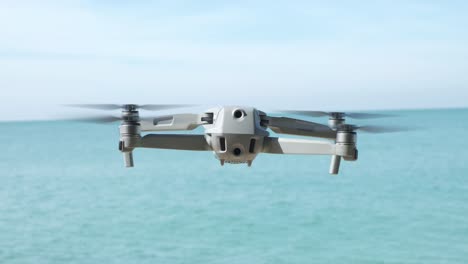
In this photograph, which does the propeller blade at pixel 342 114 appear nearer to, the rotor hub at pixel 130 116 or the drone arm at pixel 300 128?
the drone arm at pixel 300 128

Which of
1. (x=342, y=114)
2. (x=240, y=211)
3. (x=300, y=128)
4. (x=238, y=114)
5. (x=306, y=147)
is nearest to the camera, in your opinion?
(x=238, y=114)

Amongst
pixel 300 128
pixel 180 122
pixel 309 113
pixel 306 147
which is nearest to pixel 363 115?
pixel 309 113

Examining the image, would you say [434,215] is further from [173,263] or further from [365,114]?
[365,114]

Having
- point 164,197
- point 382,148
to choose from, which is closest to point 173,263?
point 164,197

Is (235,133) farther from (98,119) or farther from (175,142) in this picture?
(98,119)

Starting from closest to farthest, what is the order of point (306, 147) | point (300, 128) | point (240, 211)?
point (306, 147) → point (300, 128) → point (240, 211)

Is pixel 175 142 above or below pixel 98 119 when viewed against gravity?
below

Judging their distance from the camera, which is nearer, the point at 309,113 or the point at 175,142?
the point at 175,142
